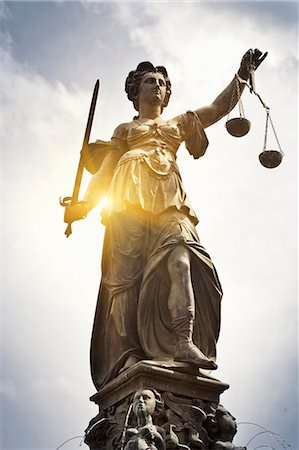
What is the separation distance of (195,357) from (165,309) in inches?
33.5

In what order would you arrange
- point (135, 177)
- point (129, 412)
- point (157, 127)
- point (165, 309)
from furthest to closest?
point (157, 127) → point (135, 177) → point (165, 309) → point (129, 412)

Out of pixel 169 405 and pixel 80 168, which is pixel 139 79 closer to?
pixel 80 168

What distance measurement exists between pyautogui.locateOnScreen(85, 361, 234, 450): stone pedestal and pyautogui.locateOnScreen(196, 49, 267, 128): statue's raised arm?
375 cm

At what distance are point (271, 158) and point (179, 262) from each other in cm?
234

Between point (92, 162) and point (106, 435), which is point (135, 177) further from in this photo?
point (106, 435)

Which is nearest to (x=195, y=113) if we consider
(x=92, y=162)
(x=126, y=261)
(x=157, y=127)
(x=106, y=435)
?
(x=157, y=127)

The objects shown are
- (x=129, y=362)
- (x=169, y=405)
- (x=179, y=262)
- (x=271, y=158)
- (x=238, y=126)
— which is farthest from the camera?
(x=271, y=158)

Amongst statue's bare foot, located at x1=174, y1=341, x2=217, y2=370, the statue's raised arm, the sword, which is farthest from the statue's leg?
the statue's raised arm

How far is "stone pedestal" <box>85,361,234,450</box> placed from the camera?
767cm

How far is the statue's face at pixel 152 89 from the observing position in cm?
1056

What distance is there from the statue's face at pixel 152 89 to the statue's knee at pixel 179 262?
2.59 m

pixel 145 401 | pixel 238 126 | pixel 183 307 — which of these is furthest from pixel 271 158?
pixel 145 401

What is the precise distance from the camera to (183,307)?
843 centimetres

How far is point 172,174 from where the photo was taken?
384 inches
